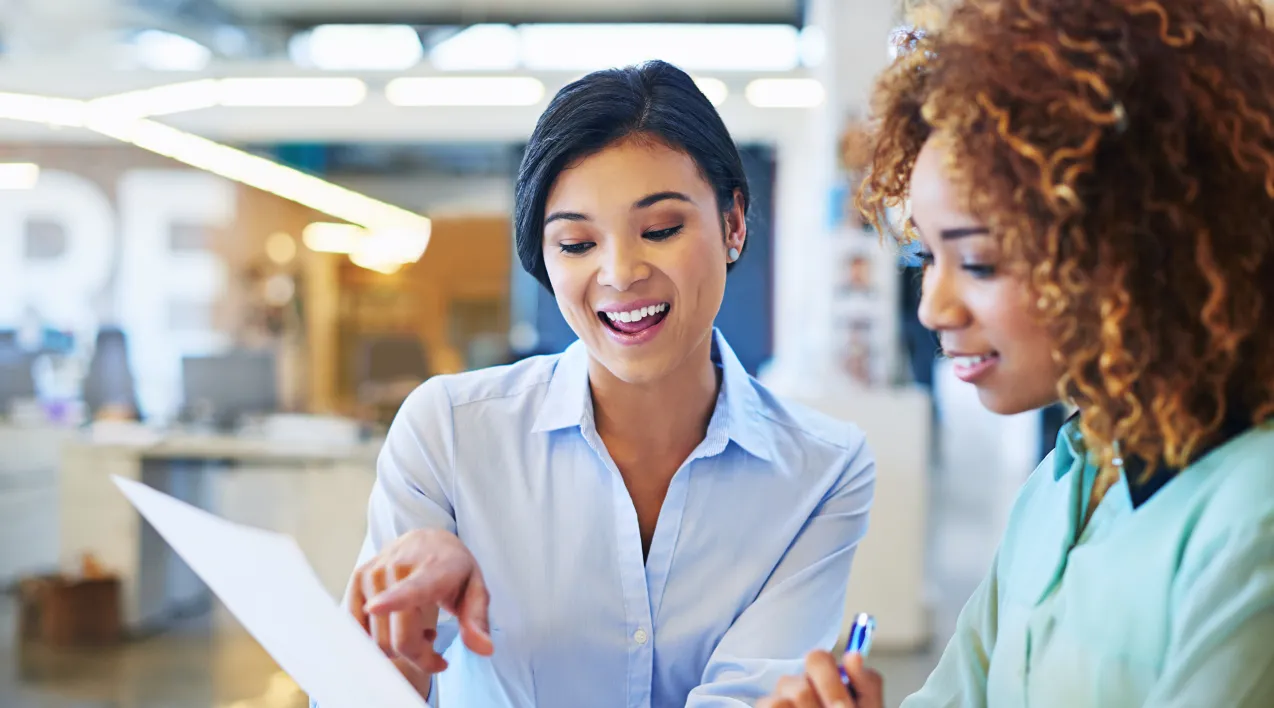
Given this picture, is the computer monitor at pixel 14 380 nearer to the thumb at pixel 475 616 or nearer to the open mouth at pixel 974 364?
the thumb at pixel 475 616

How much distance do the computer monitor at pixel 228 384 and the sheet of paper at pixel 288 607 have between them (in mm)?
5028

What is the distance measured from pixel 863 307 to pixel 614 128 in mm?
4410

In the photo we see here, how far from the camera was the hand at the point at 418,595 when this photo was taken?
40.0 inches

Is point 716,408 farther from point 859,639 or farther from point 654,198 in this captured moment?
point 859,639

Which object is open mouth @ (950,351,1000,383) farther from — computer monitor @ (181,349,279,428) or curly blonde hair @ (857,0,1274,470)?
computer monitor @ (181,349,279,428)

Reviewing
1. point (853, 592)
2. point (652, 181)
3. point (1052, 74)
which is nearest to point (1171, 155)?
point (1052, 74)

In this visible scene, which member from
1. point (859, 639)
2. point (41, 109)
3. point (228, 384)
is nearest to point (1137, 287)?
point (859, 639)

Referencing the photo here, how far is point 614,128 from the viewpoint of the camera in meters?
1.21

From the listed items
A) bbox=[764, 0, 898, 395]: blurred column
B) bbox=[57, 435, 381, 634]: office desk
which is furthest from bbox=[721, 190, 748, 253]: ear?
bbox=[57, 435, 381, 634]: office desk

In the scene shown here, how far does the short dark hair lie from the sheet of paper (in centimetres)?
53

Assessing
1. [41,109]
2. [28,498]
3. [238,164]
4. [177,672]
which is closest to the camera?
[177,672]

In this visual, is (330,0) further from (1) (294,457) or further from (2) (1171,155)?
(2) (1171,155)

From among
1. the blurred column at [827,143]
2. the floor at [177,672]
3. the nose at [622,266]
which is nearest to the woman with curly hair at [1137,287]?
the nose at [622,266]

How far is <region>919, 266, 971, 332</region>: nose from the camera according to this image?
28.9 inches
